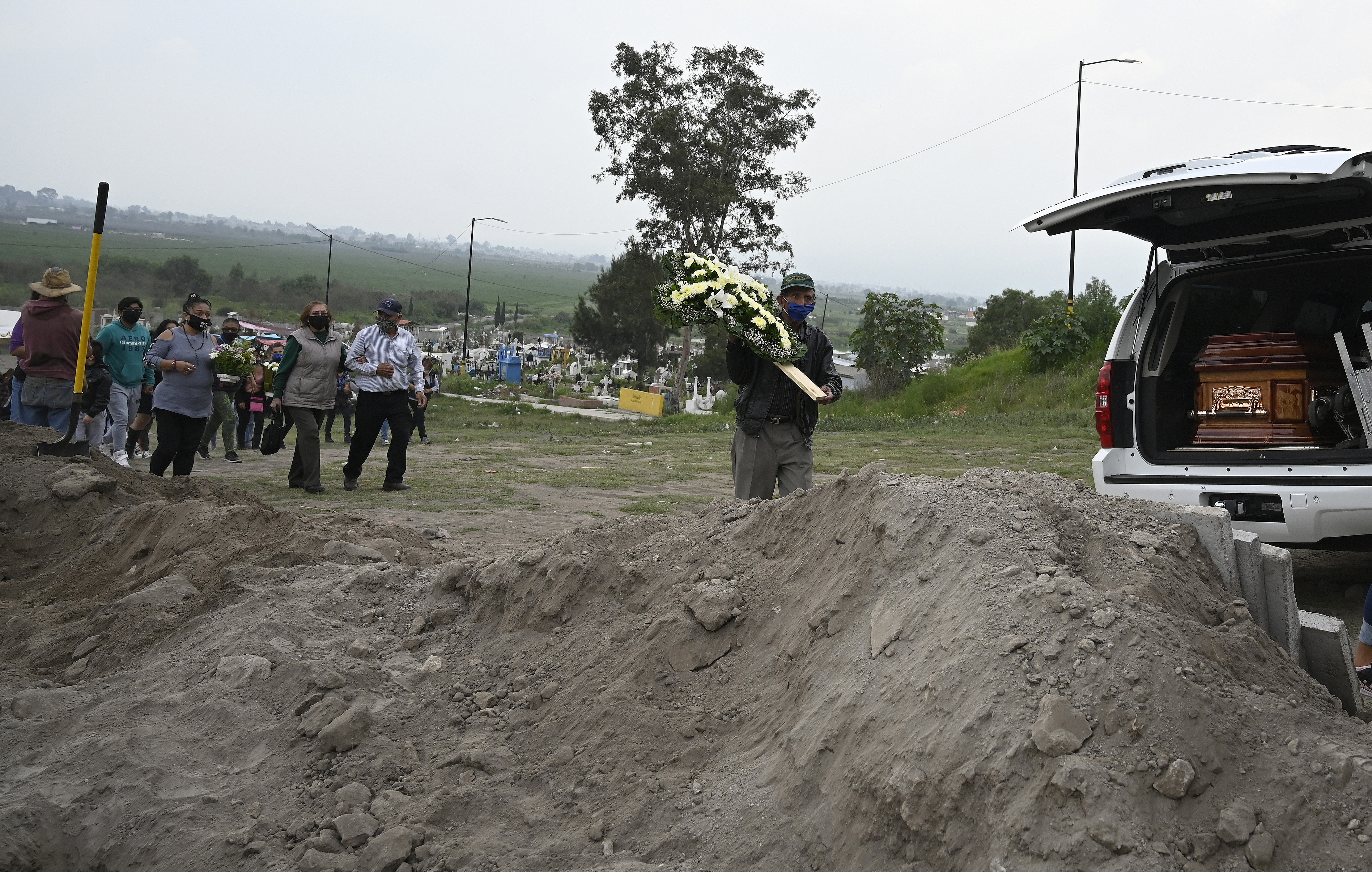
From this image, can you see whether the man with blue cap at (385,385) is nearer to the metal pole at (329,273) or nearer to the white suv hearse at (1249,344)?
the metal pole at (329,273)

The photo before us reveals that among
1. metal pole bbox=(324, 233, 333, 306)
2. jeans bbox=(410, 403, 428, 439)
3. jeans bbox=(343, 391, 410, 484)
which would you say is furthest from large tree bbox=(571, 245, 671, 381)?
jeans bbox=(343, 391, 410, 484)

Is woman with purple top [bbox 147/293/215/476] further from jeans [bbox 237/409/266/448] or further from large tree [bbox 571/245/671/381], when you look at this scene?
large tree [bbox 571/245/671/381]

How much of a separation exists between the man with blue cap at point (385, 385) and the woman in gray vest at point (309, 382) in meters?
0.23

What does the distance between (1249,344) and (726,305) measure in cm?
278

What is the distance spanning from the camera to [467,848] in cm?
306

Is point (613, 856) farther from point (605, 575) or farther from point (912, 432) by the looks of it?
point (912, 432)

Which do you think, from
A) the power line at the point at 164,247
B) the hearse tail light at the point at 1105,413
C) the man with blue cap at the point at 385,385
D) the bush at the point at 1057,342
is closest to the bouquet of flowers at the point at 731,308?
the hearse tail light at the point at 1105,413

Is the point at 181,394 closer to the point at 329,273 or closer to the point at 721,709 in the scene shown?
the point at 721,709

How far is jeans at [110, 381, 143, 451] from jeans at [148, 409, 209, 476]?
1.48 m

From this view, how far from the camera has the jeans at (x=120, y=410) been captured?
396 inches

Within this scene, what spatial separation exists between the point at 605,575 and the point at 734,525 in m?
0.58

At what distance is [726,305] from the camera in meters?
5.91

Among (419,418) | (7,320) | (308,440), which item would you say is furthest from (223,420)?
(7,320)

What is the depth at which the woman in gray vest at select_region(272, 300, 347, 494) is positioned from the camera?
9477 mm
